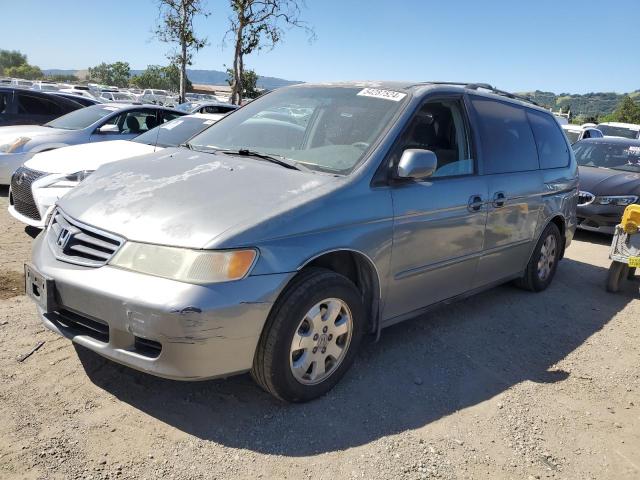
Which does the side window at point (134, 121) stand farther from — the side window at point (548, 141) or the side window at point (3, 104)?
the side window at point (548, 141)

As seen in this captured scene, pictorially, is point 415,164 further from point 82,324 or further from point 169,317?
point 82,324

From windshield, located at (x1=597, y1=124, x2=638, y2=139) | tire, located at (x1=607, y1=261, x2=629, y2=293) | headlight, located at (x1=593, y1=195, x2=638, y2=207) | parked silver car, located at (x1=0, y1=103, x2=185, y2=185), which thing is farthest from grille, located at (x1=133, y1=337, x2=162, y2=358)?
windshield, located at (x1=597, y1=124, x2=638, y2=139)

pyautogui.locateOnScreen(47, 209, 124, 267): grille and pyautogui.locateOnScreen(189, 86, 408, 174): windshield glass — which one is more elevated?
pyautogui.locateOnScreen(189, 86, 408, 174): windshield glass

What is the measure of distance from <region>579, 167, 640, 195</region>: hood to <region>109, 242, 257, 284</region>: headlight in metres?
7.33

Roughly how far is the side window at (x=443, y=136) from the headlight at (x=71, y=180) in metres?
3.58

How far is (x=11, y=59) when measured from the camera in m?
100

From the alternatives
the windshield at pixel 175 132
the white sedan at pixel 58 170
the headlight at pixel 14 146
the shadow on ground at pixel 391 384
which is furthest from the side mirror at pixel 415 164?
the headlight at pixel 14 146

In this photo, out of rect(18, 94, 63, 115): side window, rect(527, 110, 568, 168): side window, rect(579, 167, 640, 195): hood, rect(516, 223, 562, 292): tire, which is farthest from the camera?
rect(18, 94, 63, 115): side window

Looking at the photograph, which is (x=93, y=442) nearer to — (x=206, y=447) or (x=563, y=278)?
(x=206, y=447)

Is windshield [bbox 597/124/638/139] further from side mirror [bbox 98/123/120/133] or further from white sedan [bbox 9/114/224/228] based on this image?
white sedan [bbox 9/114/224/228]

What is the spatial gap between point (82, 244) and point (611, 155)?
369 inches

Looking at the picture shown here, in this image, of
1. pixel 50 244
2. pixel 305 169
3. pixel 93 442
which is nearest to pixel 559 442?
pixel 305 169

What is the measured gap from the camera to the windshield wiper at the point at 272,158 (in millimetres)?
3443

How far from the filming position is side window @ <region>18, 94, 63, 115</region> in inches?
416
